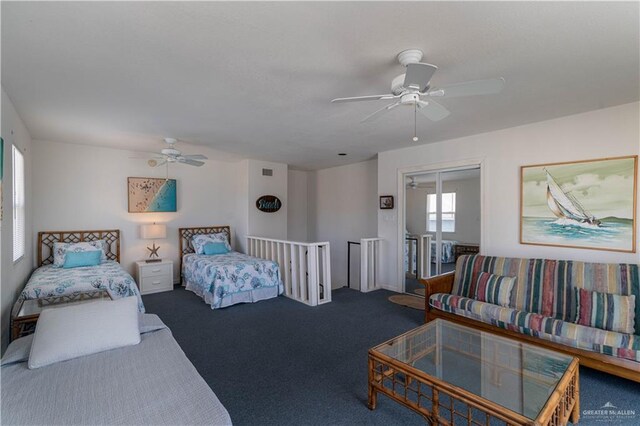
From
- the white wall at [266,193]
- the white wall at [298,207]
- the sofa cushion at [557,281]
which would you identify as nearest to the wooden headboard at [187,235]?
the white wall at [266,193]

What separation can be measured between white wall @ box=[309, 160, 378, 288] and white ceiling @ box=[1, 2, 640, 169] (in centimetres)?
275

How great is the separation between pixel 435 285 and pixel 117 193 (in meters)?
5.16

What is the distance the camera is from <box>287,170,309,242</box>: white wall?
24.1ft

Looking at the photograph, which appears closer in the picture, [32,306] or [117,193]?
[32,306]

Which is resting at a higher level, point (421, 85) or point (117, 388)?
point (421, 85)

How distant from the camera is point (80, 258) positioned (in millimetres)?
4250

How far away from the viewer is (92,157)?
4914 millimetres

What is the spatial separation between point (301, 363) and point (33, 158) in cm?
491

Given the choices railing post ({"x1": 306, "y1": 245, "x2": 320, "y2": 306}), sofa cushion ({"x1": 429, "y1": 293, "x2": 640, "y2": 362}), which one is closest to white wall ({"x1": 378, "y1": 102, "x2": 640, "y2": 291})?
sofa cushion ({"x1": 429, "y1": 293, "x2": 640, "y2": 362})

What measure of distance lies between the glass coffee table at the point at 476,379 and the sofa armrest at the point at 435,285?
88 cm

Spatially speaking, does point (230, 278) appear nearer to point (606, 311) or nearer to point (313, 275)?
point (313, 275)

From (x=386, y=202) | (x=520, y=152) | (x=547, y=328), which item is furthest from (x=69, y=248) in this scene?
(x=520, y=152)

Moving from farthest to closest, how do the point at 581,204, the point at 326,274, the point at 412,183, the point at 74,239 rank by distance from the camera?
the point at 412,183, the point at 74,239, the point at 326,274, the point at 581,204

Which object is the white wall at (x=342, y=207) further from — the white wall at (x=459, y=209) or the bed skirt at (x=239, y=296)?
the bed skirt at (x=239, y=296)
